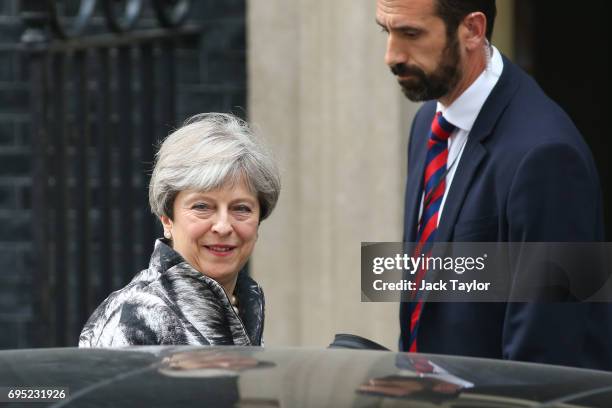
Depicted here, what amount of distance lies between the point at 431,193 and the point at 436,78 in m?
0.29

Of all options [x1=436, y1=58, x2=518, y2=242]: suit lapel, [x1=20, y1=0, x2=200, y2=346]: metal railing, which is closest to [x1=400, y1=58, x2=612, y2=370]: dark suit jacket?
[x1=436, y1=58, x2=518, y2=242]: suit lapel

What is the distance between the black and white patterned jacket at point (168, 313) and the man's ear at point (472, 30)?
86 centimetres

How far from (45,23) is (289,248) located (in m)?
1.43

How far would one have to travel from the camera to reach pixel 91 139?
6266 millimetres

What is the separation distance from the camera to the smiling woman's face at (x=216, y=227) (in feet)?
10.5

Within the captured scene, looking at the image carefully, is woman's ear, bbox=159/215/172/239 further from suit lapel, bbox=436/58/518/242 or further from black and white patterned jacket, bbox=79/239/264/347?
suit lapel, bbox=436/58/518/242

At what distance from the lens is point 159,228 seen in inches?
245

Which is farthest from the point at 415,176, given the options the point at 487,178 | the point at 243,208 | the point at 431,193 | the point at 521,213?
the point at 243,208

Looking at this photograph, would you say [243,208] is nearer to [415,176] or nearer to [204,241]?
[204,241]

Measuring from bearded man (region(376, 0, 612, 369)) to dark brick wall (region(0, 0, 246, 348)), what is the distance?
2.53 metres

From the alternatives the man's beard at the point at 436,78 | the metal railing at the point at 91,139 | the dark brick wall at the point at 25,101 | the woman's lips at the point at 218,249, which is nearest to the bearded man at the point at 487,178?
the man's beard at the point at 436,78

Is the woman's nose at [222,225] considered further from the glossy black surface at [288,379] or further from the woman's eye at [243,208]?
the glossy black surface at [288,379]

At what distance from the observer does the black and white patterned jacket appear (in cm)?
301

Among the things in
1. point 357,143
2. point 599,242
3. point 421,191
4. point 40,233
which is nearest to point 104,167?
point 40,233
